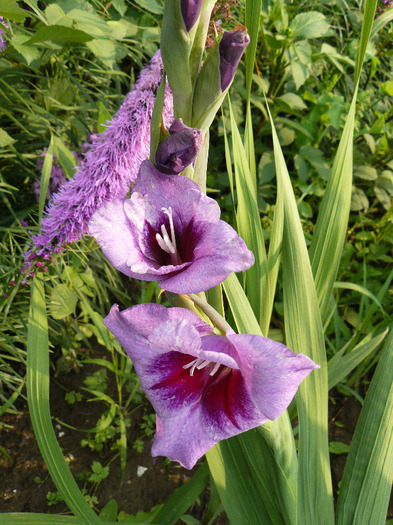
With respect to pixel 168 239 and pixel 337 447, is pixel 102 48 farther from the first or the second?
pixel 337 447

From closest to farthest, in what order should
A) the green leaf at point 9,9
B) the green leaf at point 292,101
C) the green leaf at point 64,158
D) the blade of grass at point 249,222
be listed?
the green leaf at point 9,9 < the blade of grass at point 249,222 < the green leaf at point 64,158 < the green leaf at point 292,101

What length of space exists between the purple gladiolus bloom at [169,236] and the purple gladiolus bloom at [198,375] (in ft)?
0.15

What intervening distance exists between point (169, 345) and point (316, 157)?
155 centimetres

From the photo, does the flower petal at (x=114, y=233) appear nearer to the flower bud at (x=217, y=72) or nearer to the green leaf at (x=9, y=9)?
the flower bud at (x=217, y=72)

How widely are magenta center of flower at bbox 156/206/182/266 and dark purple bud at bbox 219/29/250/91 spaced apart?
6.1 inches

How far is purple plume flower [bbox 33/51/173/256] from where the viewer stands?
A: 2.71ft

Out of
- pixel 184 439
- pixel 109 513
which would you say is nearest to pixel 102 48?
pixel 184 439

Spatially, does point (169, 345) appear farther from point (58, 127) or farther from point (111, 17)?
point (111, 17)

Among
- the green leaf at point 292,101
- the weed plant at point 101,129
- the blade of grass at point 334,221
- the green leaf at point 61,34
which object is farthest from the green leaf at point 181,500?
the green leaf at point 292,101

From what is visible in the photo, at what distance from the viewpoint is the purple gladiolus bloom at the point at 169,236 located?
470 mm

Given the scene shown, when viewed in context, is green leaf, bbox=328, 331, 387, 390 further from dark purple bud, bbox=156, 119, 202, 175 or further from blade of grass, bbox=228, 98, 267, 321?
dark purple bud, bbox=156, 119, 202, 175

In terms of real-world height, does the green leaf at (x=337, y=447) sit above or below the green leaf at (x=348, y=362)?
below

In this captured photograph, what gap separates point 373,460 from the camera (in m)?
0.83

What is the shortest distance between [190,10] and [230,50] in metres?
0.05
